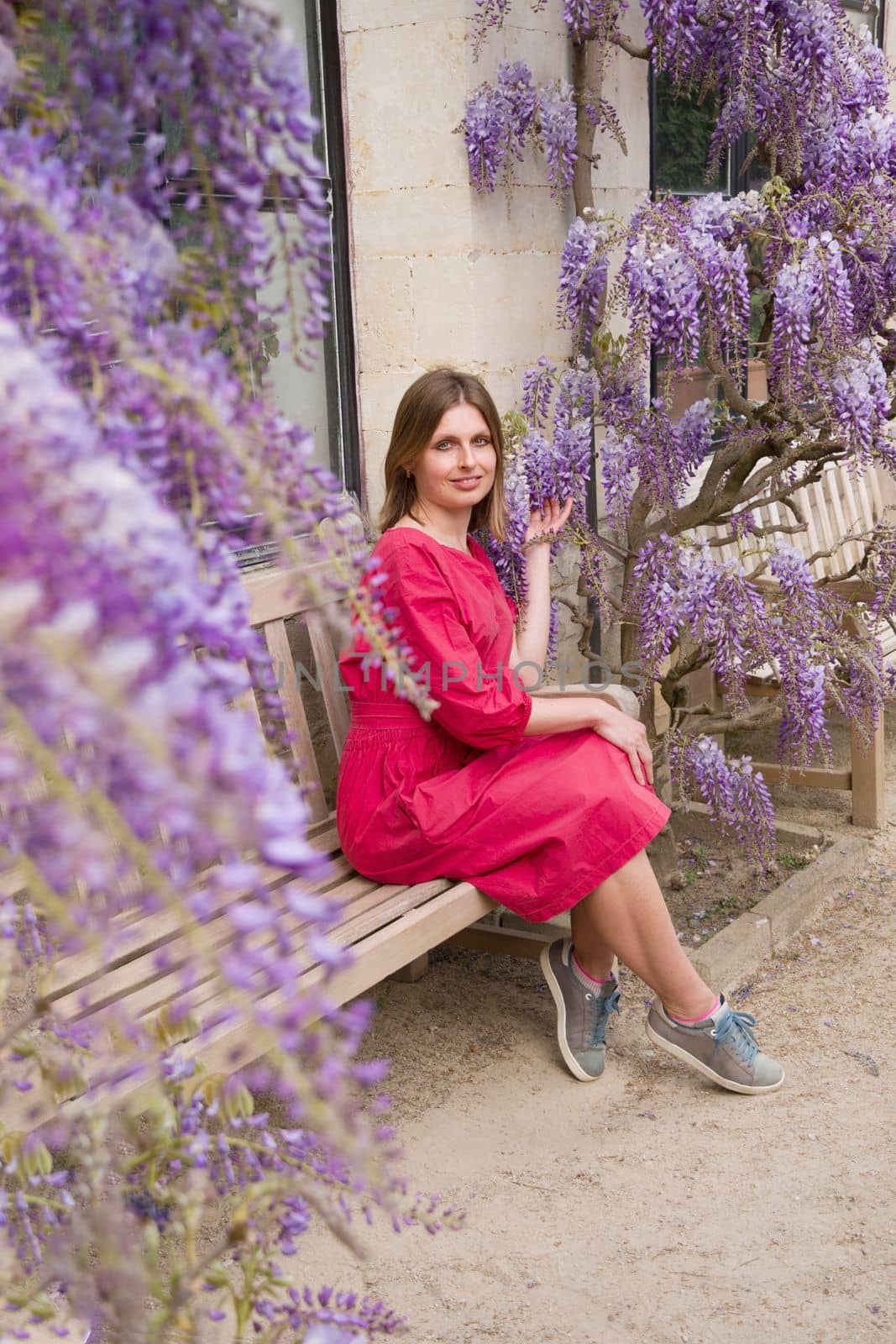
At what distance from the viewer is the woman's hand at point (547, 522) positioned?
338cm

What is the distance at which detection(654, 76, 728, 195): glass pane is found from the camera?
4414mm

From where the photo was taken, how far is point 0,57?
85 centimetres

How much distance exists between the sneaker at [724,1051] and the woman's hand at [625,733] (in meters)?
0.53

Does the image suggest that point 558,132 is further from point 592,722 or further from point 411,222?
point 592,722

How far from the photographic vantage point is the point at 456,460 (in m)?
2.99

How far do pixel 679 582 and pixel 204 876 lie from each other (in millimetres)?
1412

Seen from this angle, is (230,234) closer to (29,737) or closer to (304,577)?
(304,577)

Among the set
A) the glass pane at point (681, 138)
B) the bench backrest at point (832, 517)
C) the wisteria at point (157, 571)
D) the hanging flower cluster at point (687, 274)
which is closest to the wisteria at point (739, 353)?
the hanging flower cluster at point (687, 274)

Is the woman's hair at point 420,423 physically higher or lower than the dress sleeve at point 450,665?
higher

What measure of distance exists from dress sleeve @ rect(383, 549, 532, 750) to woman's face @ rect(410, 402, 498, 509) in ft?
0.65

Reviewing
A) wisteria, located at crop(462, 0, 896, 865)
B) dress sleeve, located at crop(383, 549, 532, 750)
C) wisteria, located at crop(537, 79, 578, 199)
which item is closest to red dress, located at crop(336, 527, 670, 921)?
dress sleeve, located at crop(383, 549, 532, 750)

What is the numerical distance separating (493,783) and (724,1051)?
75 cm

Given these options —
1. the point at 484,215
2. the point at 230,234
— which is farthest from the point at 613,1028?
the point at 230,234

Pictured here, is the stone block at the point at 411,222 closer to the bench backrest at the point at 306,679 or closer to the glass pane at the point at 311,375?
the glass pane at the point at 311,375
